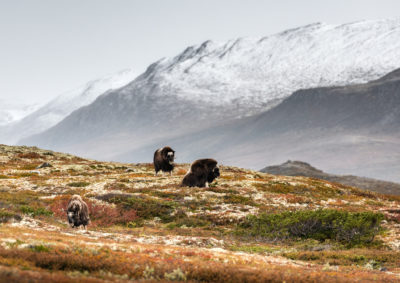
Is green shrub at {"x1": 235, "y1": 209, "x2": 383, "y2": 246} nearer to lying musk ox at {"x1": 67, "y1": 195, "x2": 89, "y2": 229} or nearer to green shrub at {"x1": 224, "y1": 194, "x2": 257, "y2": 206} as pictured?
green shrub at {"x1": 224, "y1": 194, "x2": 257, "y2": 206}

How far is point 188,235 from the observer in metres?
25.2

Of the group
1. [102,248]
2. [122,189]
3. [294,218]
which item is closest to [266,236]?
[294,218]

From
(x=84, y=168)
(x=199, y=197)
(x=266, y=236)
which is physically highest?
(x=84, y=168)

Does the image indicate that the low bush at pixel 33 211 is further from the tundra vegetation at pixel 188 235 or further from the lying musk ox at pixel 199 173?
the lying musk ox at pixel 199 173

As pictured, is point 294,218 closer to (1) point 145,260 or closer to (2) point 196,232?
(2) point 196,232

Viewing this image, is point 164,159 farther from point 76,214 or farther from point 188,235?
point 76,214

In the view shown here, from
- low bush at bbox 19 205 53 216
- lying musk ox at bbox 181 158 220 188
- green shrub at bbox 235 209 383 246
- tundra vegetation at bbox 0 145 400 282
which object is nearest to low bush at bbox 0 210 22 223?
tundra vegetation at bbox 0 145 400 282

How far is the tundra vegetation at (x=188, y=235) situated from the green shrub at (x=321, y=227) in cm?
6

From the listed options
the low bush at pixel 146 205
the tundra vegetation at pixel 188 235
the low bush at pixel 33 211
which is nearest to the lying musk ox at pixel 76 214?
the tundra vegetation at pixel 188 235

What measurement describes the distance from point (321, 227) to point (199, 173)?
16210 millimetres

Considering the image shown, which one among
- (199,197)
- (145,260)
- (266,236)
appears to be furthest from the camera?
(199,197)

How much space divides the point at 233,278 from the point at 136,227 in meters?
17.2

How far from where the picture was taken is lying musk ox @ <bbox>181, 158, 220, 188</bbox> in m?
40.9

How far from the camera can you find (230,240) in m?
24.9
